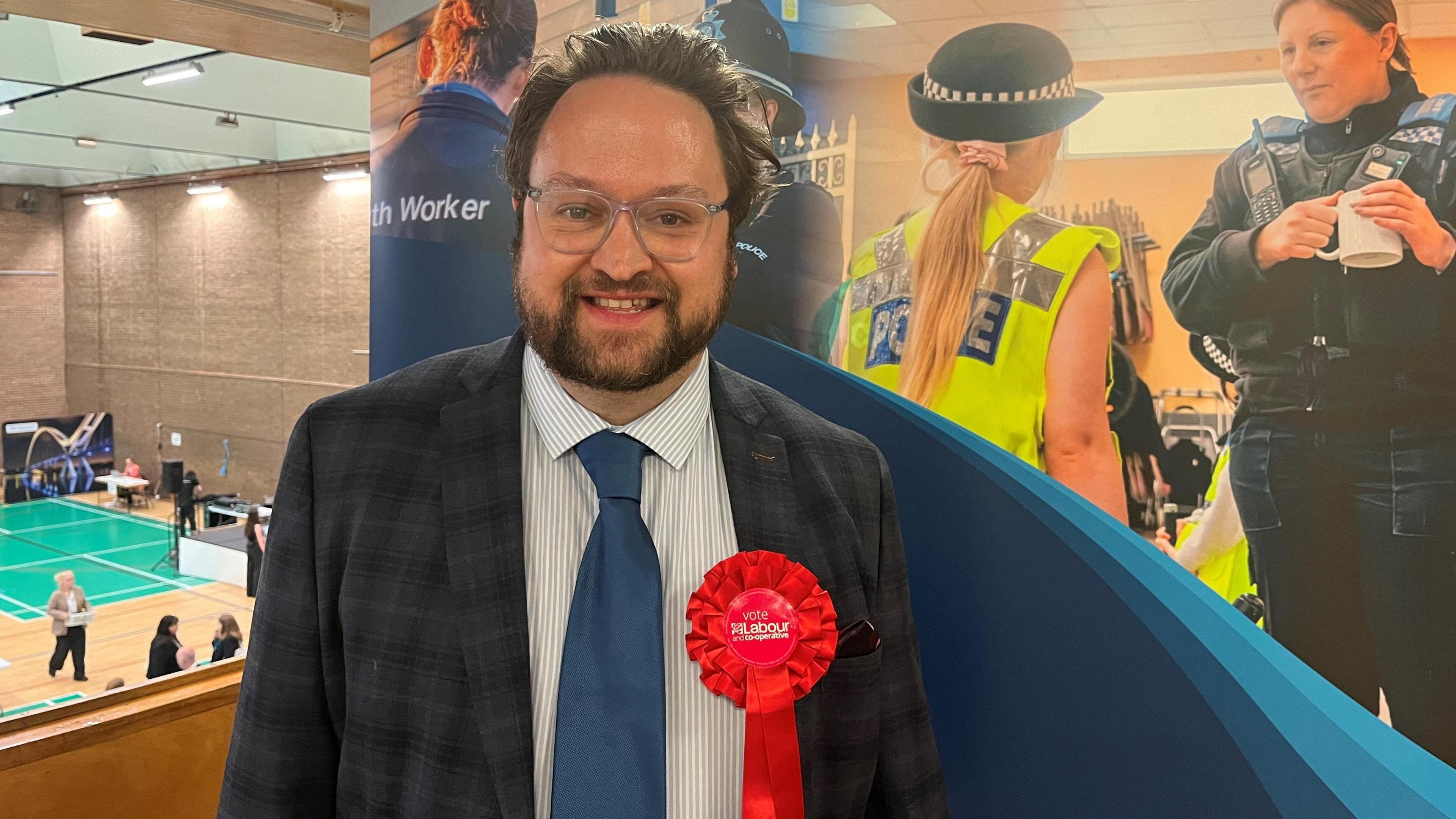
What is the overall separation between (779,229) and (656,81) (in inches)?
29.9

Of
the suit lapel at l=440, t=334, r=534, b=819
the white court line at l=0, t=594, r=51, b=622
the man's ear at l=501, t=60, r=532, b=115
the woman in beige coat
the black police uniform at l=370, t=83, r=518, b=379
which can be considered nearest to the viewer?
the suit lapel at l=440, t=334, r=534, b=819

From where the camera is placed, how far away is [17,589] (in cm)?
1580

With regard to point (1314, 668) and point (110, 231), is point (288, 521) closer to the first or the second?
point (1314, 668)

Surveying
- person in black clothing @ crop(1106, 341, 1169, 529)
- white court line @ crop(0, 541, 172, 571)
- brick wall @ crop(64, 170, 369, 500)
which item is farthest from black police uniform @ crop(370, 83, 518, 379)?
white court line @ crop(0, 541, 172, 571)

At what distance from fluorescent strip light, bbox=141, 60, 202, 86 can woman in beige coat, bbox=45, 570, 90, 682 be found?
6384 millimetres

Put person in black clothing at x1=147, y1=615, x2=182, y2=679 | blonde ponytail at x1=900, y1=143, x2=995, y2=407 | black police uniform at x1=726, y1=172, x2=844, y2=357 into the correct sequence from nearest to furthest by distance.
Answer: blonde ponytail at x1=900, y1=143, x2=995, y2=407
black police uniform at x1=726, y1=172, x2=844, y2=357
person in black clothing at x1=147, y1=615, x2=182, y2=679

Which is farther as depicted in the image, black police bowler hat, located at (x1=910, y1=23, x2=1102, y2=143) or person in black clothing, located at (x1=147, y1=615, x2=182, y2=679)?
person in black clothing, located at (x1=147, y1=615, x2=182, y2=679)

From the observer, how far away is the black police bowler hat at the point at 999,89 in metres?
1.77

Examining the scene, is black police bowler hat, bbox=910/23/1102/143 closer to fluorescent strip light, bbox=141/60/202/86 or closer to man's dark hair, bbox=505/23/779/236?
man's dark hair, bbox=505/23/779/236

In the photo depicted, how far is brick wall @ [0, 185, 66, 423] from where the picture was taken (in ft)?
78.3

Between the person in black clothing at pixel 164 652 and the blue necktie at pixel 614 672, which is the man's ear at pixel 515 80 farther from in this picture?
the person in black clothing at pixel 164 652

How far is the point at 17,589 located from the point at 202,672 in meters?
15.9

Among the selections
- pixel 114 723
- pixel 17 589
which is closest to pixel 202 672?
pixel 114 723

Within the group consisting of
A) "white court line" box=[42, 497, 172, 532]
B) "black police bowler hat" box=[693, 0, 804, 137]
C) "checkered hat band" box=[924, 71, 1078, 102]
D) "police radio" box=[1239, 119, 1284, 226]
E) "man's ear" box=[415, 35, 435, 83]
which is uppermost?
"man's ear" box=[415, 35, 435, 83]
